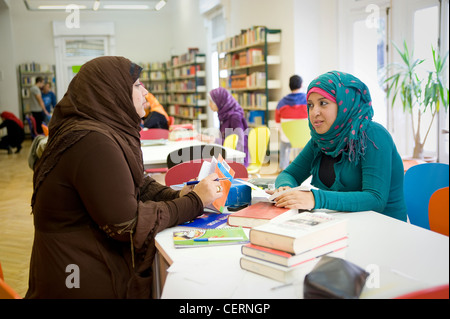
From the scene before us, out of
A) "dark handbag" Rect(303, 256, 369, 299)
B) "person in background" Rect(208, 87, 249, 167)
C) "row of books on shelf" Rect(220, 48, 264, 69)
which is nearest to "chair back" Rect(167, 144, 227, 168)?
"person in background" Rect(208, 87, 249, 167)

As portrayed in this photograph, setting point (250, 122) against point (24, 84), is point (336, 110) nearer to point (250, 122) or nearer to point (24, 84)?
point (250, 122)

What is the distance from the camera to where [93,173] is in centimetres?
142

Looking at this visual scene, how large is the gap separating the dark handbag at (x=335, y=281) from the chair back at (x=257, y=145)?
3461 mm

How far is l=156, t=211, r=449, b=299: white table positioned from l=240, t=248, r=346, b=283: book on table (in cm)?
2

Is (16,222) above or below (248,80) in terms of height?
below

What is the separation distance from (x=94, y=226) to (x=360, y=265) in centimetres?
86

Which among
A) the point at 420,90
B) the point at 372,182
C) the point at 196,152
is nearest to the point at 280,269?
the point at 372,182

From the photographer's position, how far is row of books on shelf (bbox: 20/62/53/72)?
1386 cm

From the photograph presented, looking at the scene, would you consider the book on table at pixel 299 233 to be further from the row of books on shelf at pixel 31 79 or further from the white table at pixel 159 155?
the row of books on shelf at pixel 31 79

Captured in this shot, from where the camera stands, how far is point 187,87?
12273 mm

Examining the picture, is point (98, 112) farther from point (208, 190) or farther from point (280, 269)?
point (280, 269)

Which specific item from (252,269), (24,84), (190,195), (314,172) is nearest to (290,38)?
(314,172)

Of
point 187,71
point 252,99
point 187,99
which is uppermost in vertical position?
point 187,71

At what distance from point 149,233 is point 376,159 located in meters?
0.93
